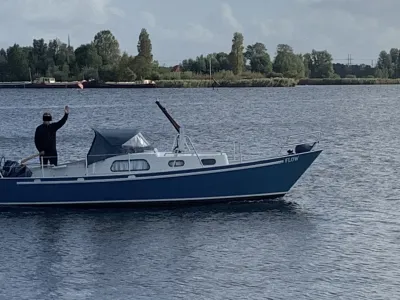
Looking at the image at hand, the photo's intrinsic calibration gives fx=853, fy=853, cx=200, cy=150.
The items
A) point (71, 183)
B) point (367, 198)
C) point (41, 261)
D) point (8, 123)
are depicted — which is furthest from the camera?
point (8, 123)

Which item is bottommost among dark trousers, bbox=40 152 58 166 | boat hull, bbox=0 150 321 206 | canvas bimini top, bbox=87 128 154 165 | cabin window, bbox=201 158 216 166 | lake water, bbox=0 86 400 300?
lake water, bbox=0 86 400 300

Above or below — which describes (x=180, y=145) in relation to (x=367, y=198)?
above

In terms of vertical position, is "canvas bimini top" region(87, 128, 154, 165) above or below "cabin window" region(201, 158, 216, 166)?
above

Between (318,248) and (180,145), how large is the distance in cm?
748

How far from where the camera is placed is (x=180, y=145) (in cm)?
3119

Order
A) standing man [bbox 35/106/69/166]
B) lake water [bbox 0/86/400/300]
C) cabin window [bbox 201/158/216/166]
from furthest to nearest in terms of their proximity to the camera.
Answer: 1. standing man [bbox 35/106/69/166]
2. cabin window [bbox 201/158/216/166]
3. lake water [bbox 0/86/400/300]

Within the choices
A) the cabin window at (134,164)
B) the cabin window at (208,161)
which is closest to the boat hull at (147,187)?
the cabin window at (134,164)

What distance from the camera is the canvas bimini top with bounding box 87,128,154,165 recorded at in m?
30.4

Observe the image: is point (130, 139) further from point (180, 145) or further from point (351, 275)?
point (351, 275)

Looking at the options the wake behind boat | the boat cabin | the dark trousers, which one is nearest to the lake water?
the wake behind boat

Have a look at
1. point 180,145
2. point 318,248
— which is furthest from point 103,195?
point 318,248

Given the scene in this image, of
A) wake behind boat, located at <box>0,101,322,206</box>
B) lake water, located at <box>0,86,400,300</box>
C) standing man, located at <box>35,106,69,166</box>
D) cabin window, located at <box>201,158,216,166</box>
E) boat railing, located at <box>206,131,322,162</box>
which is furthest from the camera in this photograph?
boat railing, located at <box>206,131,322,162</box>

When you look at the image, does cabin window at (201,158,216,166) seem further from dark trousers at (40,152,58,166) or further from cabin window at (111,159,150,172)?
dark trousers at (40,152,58,166)

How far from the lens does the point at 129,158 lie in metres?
30.4
